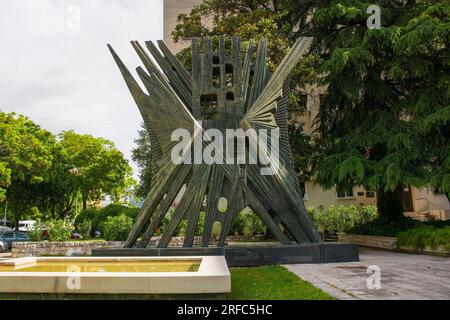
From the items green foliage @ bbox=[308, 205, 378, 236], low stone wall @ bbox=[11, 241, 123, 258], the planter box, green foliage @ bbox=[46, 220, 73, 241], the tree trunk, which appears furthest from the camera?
green foliage @ bbox=[308, 205, 378, 236]

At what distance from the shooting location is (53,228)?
1881 cm

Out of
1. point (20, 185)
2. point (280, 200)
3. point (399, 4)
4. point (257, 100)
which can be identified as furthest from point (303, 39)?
point (20, 185)

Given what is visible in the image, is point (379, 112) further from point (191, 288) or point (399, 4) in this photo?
point (191, 288)

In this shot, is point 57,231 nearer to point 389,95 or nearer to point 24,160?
point 24,160

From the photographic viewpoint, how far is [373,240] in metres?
17.8

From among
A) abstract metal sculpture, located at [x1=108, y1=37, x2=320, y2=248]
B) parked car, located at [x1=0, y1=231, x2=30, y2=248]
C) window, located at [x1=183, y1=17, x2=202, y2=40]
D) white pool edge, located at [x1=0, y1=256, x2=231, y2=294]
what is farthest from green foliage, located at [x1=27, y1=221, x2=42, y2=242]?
white pool edge, located at [x1=0, y1=256, x2=231, y2=294]

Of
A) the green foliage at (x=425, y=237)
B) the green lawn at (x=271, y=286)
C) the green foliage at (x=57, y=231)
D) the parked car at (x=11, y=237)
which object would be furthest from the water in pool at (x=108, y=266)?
the parked car at (x=11, y=237)

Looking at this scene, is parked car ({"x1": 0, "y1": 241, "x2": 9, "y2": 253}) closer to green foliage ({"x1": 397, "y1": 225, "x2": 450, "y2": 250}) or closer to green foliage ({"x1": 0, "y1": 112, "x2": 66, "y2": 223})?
green foliage ({"x1": 0, "y1": 112, "x2": 66, "y2": 223})

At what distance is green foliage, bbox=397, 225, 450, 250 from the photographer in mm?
13373

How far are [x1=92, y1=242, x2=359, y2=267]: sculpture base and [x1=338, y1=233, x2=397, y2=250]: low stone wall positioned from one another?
6592 mm

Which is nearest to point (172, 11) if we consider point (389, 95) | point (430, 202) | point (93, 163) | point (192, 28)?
point (93, 163)

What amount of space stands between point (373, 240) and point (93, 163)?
22465 millimetres

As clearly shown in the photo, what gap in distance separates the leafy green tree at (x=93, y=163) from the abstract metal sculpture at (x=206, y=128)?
71.7 feet

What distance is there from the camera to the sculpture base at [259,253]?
10188 mm
